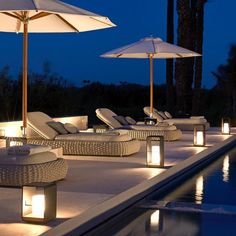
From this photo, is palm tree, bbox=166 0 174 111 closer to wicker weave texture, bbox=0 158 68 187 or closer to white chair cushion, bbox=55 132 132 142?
white chair cushion, bbox=55 132 132 142

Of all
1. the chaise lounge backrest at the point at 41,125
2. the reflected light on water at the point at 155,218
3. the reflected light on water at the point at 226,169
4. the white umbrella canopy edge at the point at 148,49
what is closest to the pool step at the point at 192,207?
the reflected light on water at the point at 155,218

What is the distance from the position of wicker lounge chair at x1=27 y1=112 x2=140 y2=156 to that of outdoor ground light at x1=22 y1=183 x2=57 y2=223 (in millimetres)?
4721

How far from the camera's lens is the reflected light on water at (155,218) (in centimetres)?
494

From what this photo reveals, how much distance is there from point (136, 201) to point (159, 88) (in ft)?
86.4

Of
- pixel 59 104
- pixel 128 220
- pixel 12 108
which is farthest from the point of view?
pixel 59 104

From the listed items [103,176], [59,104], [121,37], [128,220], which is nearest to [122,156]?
[103,176]

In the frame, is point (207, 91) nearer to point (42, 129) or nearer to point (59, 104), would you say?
point (59, 104)

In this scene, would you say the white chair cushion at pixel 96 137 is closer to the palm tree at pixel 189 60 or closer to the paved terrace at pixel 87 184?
the paved terrace at pixel 87 184

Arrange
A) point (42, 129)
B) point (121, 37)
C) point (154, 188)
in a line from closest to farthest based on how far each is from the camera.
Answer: point (154, 188), point (42, 129), point (121, 37)

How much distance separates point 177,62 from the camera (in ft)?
65.0

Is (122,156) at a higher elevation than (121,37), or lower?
lower

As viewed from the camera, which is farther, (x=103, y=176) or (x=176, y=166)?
(x=176, y=166)

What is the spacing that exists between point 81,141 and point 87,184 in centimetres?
288

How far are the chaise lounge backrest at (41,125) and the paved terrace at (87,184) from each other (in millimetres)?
523
